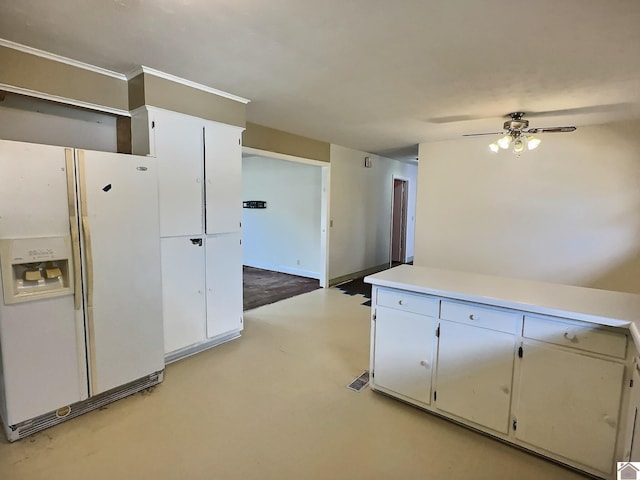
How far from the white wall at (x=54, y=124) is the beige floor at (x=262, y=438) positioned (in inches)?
81.3

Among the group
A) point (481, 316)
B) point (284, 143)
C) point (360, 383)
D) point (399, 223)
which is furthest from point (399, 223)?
point (481, 316)

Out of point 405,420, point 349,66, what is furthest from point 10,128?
point 405,420

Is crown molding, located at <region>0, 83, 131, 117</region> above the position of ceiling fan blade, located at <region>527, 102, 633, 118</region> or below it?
below

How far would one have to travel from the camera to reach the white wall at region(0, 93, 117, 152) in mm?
2449

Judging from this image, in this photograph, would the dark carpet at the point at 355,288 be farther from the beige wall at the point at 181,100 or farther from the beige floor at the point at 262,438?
the beige wall at the point at 181,100

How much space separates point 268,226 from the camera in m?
7.27

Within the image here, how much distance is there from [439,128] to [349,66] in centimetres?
237

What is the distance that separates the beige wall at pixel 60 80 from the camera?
230 centimetres

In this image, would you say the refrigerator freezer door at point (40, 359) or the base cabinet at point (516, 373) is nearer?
the base cabinet at point (516, 373)

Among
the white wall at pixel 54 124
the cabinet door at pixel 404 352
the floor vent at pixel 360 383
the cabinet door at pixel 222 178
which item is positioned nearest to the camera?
the cabinet door at pixel 404 352

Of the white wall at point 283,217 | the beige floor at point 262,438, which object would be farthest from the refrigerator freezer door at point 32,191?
the white wall at point 283,217

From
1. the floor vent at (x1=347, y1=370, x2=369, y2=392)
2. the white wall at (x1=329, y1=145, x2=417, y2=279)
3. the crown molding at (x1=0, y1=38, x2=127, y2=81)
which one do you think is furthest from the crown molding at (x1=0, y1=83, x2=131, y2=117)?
the white wall at (x1=329, y1=145, x2=417, y2=279)

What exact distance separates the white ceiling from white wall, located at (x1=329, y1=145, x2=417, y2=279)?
2445 mm

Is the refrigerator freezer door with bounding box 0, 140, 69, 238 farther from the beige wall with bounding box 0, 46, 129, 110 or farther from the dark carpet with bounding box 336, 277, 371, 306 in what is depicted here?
the dark carpet with bounding box 336, 277, 371, 306
